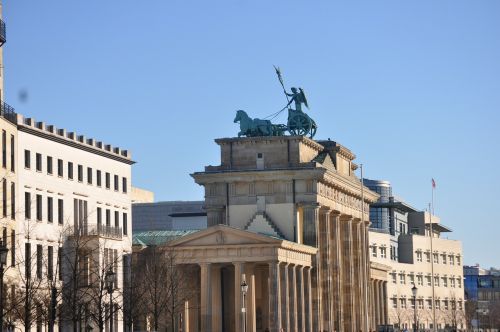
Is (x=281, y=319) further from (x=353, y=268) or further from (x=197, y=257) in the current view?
(x=353, y=268)

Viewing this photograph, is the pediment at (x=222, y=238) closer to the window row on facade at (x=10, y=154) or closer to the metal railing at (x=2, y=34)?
the window row on facade at (x=10, y=154)

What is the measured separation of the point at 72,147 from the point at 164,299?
15.5m

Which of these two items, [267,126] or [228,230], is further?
[267,126]

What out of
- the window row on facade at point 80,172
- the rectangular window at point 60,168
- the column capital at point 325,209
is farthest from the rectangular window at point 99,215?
the column capital at point 325,209

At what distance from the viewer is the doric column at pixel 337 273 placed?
550 ft

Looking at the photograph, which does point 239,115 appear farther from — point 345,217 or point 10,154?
point 10,154

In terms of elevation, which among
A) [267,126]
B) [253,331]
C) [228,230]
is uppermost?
[267,126]

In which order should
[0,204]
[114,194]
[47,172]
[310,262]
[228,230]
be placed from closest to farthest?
[0,204], [47,172], [114,194], [228,230], [310,262]

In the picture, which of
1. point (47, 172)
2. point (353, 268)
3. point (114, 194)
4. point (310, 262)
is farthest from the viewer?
point (353, 268)

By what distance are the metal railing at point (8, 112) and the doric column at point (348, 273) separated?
76.2m

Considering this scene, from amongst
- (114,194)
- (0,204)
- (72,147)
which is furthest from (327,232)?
(0,204)

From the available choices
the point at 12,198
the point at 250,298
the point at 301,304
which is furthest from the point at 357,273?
the point at 12,198

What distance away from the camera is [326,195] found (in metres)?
167

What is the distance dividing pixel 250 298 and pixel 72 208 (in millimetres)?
36197
